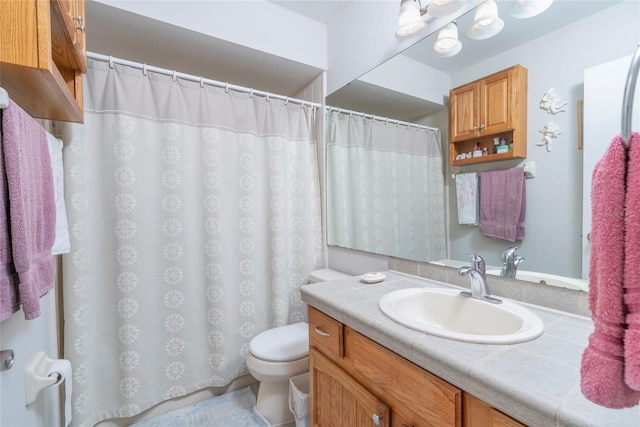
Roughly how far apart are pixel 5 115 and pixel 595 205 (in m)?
1.20

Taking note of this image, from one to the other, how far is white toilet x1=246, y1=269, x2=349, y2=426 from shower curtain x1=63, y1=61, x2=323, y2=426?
10.6 inches

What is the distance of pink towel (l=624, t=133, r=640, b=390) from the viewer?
0.32m

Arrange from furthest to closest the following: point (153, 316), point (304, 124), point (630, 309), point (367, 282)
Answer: point (304, 124) < point (153, 316) < point (367, 282) < point (630, 309)

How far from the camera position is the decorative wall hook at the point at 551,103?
0.91 m

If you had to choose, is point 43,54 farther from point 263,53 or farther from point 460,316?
point 460,316

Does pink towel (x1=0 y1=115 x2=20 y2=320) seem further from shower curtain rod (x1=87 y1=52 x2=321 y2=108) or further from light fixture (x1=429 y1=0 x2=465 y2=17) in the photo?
light fixture (x1=429 y1=0 x2=465 y2=17)

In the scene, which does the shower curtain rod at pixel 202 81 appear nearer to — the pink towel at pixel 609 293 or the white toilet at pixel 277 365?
the pink towel at pixel 609 293

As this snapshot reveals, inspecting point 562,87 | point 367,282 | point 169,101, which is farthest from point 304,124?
point 562,87

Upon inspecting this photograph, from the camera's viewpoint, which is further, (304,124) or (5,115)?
(304,124)

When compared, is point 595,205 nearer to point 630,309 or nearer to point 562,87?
point 630,309

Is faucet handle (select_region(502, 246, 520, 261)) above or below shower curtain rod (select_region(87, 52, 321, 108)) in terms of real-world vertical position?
below

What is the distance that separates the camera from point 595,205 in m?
0.38

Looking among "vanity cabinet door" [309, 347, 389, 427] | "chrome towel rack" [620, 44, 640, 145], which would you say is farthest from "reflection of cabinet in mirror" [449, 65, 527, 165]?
"vanity cabinet door" [309, 347, 389, 427]

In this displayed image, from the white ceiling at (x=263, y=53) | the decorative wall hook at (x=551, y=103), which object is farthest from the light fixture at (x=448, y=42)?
the decorative wall hook at (x=551, y=103)
